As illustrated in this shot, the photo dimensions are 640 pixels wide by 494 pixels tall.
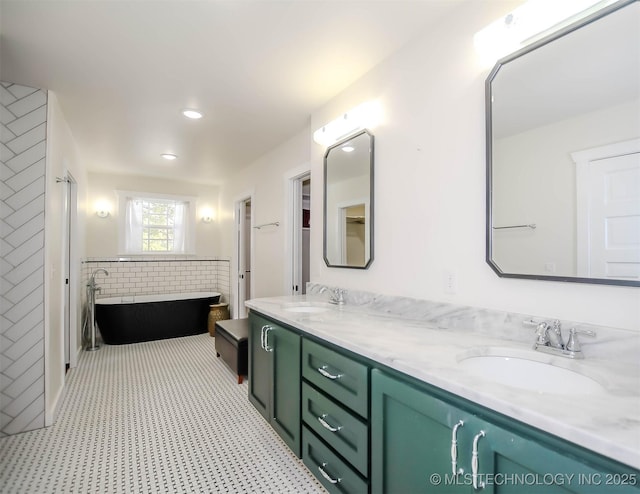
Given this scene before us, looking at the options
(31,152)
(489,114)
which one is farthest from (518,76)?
(31,152)

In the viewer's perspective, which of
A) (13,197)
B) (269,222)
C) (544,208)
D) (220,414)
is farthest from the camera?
(269,222)

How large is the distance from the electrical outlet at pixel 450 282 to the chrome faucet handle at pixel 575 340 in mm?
524

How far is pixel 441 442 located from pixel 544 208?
3.20 feet

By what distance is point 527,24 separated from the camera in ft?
4.33

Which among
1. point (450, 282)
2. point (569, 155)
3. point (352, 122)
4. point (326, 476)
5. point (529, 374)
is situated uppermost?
point (352, 122)

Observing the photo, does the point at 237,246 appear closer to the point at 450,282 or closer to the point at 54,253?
the point at 54,253

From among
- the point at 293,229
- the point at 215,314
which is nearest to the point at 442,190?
the point at 293,229

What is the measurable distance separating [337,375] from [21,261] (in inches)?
94.8

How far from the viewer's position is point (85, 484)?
5.84 ft

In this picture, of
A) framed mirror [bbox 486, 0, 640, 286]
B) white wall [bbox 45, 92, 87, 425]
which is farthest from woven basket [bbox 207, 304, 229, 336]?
framed mirror [bbox 486, 0, 640, 286]

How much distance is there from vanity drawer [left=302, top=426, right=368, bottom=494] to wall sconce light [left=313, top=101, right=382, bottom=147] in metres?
1.95

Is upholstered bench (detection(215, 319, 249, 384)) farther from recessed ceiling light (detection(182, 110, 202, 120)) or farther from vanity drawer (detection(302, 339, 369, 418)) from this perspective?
recessed ceiling light (detection(182, 110, 202, 120))

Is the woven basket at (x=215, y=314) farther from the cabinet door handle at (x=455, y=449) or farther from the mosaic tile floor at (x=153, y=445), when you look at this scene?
the cabinet door handle at (x=455, y=449)

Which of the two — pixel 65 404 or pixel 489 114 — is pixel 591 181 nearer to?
pixel 489 114
